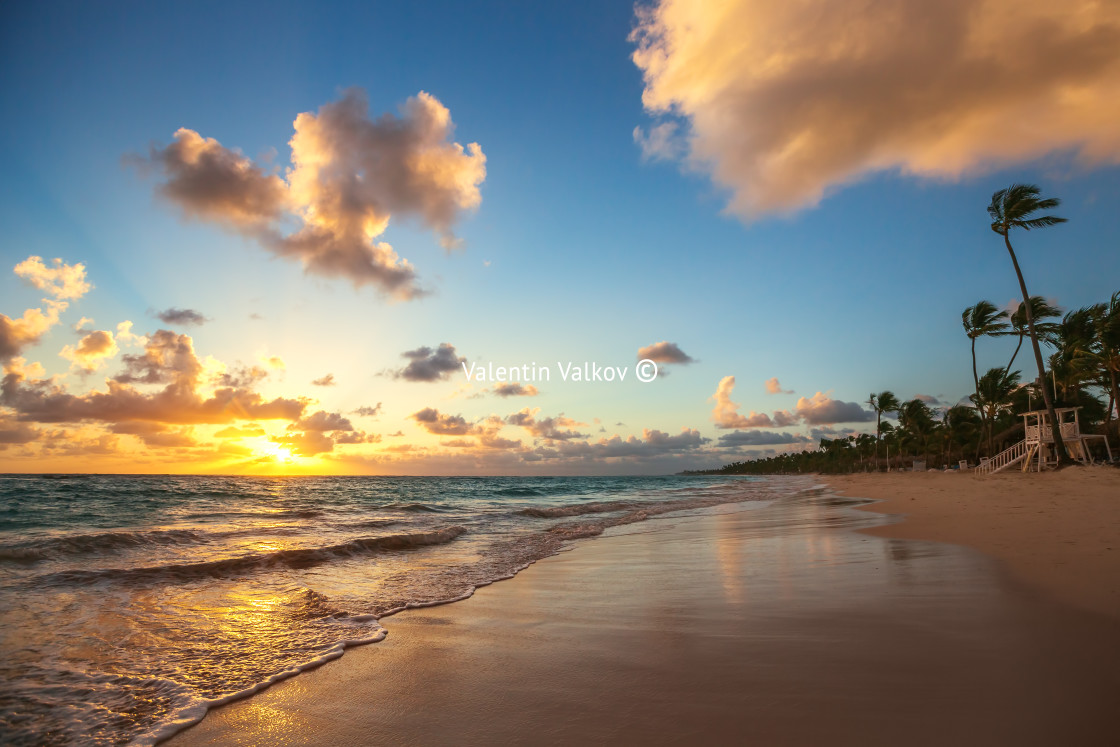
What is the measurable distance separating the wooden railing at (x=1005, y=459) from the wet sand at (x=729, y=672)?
35.4m

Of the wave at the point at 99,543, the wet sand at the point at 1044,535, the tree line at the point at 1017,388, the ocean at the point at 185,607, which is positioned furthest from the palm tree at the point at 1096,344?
the wave at the point at 99,543

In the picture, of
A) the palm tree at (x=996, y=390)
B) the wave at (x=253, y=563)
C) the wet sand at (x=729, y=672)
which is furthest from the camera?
the palm tree at (x=996, y=390)

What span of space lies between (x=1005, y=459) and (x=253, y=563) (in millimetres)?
43364

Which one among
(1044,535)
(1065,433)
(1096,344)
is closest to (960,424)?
(1096,344)

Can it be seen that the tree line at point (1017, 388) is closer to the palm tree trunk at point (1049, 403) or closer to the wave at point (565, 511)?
the palm tree trunk at point (1049, 403)

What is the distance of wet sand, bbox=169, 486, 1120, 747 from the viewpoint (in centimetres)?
264

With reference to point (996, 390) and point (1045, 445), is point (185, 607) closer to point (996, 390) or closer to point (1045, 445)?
point (1045, 445)

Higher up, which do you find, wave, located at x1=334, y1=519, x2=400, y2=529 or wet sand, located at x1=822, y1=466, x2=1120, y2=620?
wet sand, located at x1=822, y1=466, x2=1120, y2=620

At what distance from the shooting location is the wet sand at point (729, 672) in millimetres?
2643

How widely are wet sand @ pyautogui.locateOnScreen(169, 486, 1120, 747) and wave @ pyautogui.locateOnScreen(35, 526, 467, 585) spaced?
15.6 ft

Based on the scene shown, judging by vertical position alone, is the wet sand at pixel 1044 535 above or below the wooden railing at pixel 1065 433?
below

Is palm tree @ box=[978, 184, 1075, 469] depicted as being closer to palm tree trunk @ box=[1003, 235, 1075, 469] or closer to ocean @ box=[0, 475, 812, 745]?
palm tree trunk @ box=[1003, 235, 1075, 469]

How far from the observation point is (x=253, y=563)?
905cm

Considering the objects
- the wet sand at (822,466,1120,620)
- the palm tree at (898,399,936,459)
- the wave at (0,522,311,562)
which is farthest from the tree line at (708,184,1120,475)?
the wave at (0,522,311,562)
